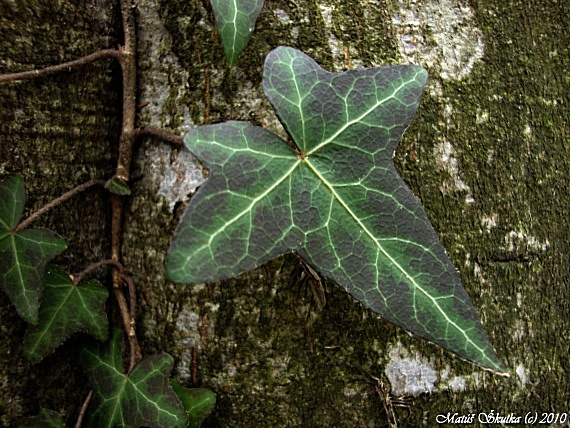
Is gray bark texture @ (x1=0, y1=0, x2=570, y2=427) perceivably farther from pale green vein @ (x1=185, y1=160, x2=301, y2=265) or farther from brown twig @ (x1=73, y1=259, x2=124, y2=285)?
pale green vein @ (x1=185, y1=160, x2=301, y2=265)

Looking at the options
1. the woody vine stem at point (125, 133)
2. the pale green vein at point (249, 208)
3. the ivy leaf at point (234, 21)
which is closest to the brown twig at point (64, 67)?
the woody vine stem at point (125, 133)

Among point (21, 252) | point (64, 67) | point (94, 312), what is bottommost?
point (94, 312)

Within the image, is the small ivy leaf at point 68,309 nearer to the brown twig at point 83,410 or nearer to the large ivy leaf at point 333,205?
the brown twig at point 83,410

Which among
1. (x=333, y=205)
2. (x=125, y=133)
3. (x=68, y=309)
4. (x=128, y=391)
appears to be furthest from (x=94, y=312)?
(x=333, y=205)

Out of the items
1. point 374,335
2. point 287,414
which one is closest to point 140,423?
point 287,414

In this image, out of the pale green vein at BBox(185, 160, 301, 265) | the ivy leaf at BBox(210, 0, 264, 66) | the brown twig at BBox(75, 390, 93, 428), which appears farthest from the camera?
the brown twig at BBox(75, 390, 93, 428)

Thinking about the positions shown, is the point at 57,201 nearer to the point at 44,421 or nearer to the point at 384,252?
the point at 44,421

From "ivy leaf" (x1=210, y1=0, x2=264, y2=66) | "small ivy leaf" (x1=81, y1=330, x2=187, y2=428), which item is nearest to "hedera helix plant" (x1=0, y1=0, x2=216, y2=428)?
"small ivy leaf" (x1=81, y1=330, x2=187, y2=428)
